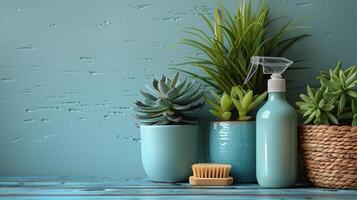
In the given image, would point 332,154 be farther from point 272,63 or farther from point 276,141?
point 272,63

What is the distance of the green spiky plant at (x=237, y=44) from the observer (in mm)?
987

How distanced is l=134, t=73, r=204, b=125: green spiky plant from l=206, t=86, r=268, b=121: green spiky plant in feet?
0.12

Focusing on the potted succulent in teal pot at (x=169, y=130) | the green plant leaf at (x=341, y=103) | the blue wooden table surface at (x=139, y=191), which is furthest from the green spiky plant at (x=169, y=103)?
the green plant leaf at (x=341, y=103)

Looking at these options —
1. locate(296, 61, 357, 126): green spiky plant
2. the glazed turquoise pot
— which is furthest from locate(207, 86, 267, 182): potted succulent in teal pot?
locate(296, 61, 357, 126): green spiky plant

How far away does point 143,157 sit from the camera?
3.18ft

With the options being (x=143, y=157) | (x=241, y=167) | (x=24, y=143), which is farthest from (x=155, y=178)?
(x=24, y=143)

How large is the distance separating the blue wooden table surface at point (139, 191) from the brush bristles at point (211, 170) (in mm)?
29

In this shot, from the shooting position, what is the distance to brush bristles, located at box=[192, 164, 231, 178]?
3.01 ft

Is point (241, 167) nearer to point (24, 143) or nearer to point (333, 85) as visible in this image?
point (333, 85)

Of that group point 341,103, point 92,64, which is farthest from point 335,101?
point 92,64

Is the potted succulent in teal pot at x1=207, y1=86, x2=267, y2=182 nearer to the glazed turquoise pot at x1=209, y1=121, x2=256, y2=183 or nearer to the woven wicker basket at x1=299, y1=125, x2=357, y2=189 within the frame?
the glazed turquoise pot at x1=209, y1=121, x2=256, y2=183

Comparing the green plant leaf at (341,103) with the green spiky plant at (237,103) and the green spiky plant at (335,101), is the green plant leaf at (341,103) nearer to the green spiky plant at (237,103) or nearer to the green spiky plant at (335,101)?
the green spiky plant at (335,101)

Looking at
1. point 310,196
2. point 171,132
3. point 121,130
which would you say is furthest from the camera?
point 121,130

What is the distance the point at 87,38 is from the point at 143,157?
0.27 meters
